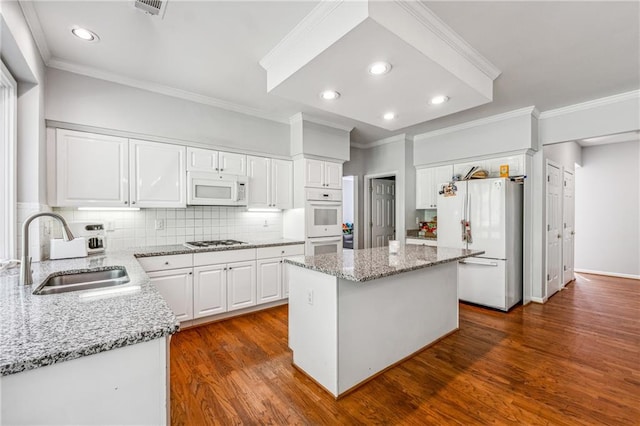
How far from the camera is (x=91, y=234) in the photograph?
2.92m

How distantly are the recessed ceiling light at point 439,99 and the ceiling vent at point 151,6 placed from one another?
2159 millimetres

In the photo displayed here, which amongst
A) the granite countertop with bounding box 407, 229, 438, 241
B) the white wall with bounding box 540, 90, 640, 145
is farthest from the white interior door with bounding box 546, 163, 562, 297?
the granite countertop with bounding box 407, 229, 438, 241

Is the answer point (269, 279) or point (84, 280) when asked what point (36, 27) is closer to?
point (84, 280)

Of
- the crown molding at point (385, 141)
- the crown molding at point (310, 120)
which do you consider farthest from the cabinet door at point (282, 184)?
the crown molding at point (385, 141)

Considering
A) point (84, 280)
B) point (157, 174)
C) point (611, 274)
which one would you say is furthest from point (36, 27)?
point (611, 274)

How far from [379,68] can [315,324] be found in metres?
1.92

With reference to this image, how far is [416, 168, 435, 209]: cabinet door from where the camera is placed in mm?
4965

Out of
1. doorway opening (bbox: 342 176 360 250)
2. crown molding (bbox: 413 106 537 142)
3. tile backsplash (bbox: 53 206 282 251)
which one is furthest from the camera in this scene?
doorway opening (bbox: 342 176 360 250)

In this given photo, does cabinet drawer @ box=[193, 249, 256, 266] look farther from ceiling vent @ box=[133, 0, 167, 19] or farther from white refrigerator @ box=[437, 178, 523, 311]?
white refrigerator @ box=[437, 178, 523, 311]

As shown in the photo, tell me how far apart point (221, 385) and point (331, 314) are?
102 centimetres

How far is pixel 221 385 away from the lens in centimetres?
217

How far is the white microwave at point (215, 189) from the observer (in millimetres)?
3326

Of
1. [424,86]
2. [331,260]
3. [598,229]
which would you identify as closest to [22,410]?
[331,260]

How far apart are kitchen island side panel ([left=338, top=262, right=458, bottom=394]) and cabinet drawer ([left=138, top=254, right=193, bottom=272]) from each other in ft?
6.29
